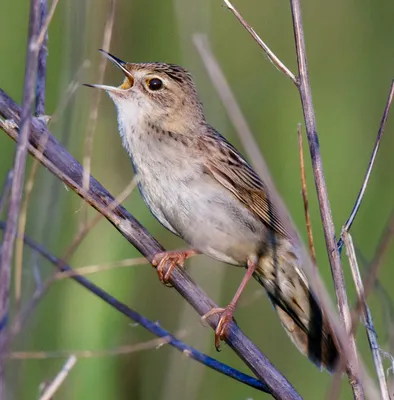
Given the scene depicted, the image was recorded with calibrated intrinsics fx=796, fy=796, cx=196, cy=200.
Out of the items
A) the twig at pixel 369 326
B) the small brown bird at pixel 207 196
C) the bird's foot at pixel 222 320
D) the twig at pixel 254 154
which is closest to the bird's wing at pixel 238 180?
the small brown bird at pixel 207 196

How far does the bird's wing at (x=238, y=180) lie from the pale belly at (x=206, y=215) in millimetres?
33

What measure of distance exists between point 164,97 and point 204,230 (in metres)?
0.64

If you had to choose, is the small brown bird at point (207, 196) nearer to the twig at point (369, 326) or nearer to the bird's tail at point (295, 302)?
the bird's tail at point (295, 302)

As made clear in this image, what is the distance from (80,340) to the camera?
312 cm

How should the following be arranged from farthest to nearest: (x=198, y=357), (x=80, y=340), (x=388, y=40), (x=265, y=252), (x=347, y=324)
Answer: (x=388, y=40) < (x=265, y=252) < (x=80, y=340) < (x=198, y=357) < (x=347, y=324)

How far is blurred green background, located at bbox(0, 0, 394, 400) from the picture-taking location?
123 inches

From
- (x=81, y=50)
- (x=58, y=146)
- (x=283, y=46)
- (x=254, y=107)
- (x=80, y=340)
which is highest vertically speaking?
(x=283, y=46)

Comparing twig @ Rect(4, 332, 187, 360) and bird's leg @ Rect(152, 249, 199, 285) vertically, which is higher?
bird's leg @ Rect(152, 249, 199, 285)

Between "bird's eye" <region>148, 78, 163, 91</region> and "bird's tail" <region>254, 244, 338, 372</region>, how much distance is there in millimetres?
861

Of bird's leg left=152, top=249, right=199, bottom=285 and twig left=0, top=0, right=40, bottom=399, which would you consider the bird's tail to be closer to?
bird's leg left=152, top=249, right=199, bottom=285

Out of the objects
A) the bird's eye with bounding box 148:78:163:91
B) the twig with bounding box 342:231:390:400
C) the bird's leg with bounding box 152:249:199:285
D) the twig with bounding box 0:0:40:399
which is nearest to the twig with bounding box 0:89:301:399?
the bird's leg with bounding box 152:249:199:285

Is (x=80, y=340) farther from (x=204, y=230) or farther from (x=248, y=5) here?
(x=248, y=5)

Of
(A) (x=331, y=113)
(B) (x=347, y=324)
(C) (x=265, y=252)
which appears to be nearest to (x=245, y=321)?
(C) (x=265, y=252)

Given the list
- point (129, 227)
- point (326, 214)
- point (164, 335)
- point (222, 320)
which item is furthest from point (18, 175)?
point (222, 320)
